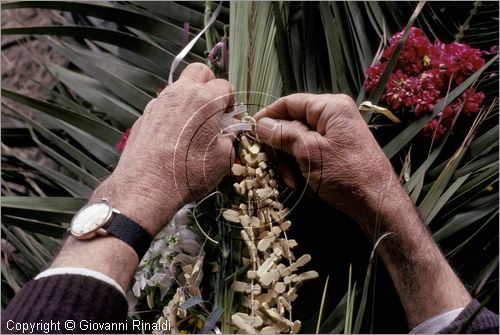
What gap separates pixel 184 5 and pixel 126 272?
677mm

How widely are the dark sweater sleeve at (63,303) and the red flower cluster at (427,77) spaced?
21.3 inches

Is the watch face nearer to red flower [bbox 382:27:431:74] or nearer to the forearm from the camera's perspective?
the forearm

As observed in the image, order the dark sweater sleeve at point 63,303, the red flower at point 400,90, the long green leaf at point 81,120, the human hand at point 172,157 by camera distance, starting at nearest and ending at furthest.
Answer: the dark sweater sleeve at point 63,303 < the human hand at point 172,157 < the red flower at point 400,90 < the long green leaf at point 81,120

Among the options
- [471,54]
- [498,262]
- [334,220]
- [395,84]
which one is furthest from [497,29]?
[498,262]

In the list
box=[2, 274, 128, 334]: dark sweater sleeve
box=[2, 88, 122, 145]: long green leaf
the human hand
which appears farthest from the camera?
box=[2, 88, 122, 145]: long green leaf

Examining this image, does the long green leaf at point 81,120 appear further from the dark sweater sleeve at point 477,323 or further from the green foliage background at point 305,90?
the dark sweater sleeve at point 477,323

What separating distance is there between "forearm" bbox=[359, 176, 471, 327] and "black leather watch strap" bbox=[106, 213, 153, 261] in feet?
1.00

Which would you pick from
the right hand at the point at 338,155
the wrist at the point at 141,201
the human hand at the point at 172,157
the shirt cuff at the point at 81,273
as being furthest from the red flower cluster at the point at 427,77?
the shirt cuff at the point at 81,273

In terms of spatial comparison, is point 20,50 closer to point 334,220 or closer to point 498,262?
point 334,220

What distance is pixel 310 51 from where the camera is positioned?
→ 3.70 ft

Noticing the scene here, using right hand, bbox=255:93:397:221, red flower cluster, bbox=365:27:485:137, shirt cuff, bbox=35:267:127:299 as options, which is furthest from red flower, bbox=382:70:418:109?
shirt cuff, bbox=35:267:127:299

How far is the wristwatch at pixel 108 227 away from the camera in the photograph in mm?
824

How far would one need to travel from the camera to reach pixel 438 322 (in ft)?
2.70

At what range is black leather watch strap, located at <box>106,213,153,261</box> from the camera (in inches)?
32.5
